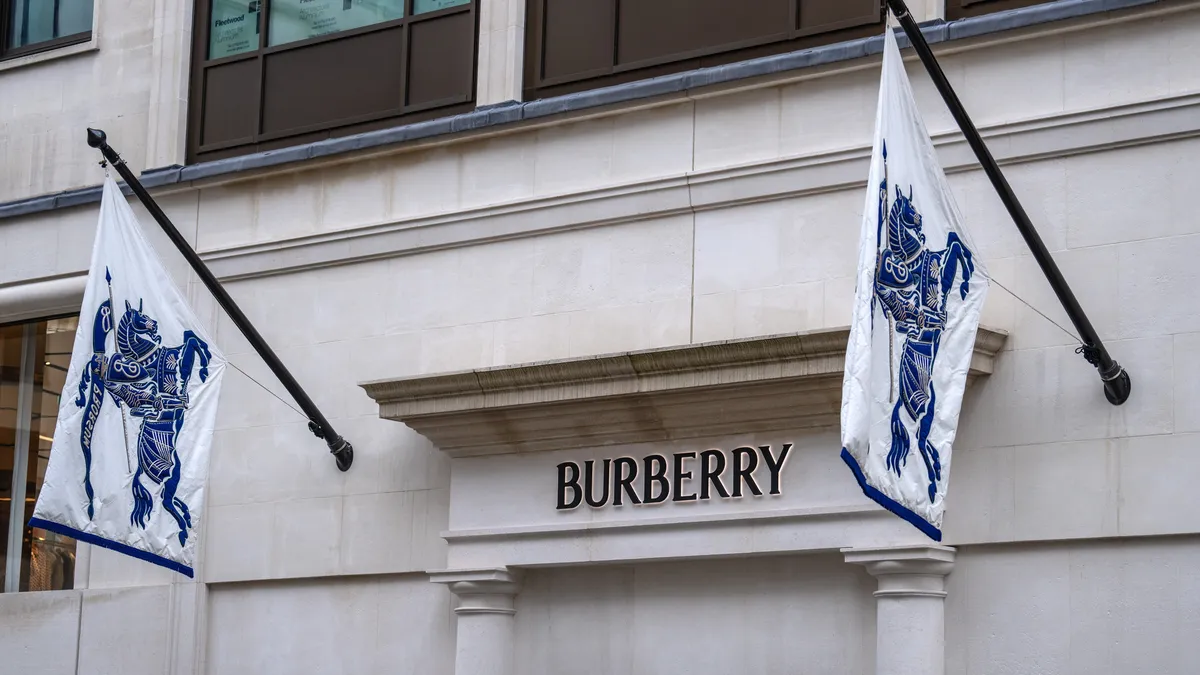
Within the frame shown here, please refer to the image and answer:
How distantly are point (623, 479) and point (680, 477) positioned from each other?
0.49 meters

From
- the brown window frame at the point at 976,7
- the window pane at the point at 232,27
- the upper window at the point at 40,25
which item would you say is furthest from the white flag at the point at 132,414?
the brown window frame at the point at 976,7

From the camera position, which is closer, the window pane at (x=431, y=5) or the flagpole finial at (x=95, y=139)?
the flagpole finial at (x=95, y=139)

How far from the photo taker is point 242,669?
1617 centimetres

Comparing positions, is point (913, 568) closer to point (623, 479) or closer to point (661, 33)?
point (623, 479)

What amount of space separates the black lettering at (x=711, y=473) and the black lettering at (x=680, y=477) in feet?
0.32

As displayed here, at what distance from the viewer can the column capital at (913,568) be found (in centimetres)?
1280

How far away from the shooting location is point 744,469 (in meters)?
13.8

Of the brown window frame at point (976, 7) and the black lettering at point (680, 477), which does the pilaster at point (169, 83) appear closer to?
the black lettering at point (680, 477)

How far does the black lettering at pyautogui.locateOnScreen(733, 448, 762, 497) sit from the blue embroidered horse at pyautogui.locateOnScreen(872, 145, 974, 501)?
91.3 inches

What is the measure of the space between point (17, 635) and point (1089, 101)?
35.0ft

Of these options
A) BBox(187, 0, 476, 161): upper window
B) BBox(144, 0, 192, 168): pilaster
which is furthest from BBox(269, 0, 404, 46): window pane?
BBox(144, 0, 192, 168): pilaster

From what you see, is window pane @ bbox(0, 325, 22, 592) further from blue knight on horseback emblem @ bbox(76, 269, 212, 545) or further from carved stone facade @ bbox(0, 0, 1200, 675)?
blue knight on horseback emblem @ bbox(76, 269, 212, 545)

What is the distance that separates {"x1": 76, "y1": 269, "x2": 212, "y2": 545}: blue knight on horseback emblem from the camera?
14555 millimetres

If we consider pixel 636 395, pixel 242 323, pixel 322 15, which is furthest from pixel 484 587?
pixel 322 15
